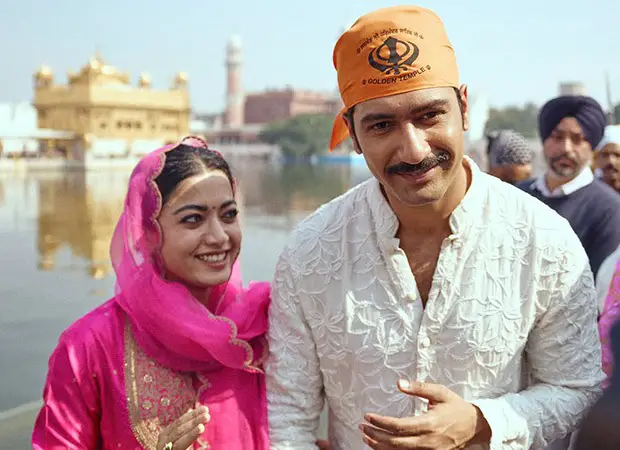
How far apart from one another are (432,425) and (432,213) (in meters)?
0.41

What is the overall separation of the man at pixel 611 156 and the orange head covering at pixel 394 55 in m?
1.88

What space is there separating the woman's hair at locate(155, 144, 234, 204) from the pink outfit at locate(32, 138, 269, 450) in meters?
0.03

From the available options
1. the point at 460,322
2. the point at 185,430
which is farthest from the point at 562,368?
the point at 185,430

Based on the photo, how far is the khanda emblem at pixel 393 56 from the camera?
1246mm

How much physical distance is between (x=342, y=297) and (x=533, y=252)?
1.26 ft

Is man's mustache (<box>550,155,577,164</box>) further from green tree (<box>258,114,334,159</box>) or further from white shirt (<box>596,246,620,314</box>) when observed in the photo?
green tree (<box>258,114,334,159</box>)

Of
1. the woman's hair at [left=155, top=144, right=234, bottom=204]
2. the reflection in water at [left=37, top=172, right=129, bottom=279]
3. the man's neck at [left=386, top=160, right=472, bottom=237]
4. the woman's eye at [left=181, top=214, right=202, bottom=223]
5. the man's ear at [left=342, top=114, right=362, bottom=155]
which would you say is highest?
the man's ear at [left=342, top=114, right=362, bottom=155]

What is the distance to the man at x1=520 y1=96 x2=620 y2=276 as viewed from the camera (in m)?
2.33

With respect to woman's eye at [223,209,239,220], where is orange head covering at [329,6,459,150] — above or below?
above

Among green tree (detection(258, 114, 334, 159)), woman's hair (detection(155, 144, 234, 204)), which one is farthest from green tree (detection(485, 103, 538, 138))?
woman's hair (detection(155, 144, 234, 204))

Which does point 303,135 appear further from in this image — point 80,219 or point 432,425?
point 432,425

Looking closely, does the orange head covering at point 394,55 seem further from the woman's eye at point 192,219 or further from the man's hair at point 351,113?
the woman's eye at point 192,219

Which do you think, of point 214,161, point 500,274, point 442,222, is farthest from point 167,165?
point 500,274

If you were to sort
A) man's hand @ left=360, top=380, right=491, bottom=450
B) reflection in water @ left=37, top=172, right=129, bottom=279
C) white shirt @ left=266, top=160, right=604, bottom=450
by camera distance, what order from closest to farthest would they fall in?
man's hand @ left=360, top=380, right=491, bottom=450 < white shirt @ left=266, top=160, right=604, bottom=450 < reflection in water @ left=37, top=172, right=129, bottom=279
